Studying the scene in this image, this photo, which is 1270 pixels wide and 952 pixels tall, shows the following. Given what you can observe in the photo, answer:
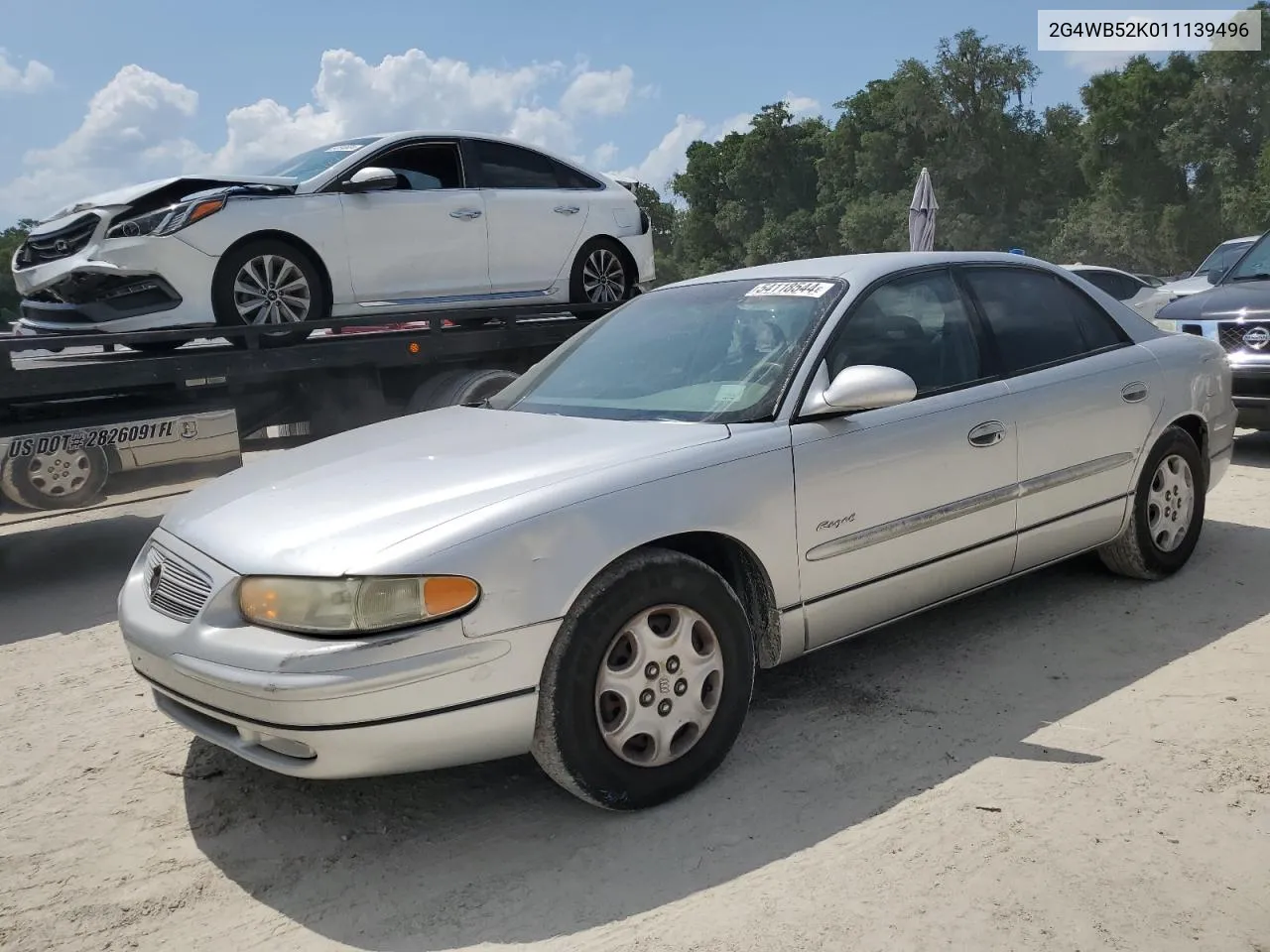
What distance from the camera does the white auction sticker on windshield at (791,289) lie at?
12.8 feet

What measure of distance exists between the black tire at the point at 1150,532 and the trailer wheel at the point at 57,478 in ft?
16.4

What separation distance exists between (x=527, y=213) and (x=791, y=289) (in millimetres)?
4137

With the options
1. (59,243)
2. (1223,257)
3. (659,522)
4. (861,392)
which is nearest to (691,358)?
(861,392)

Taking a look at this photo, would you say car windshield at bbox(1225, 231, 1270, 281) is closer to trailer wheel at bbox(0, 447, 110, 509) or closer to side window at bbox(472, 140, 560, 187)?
side window at bbox(472, 140, 560, 187)

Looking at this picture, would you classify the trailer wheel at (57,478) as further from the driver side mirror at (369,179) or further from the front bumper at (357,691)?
the front bumper at (357,691)

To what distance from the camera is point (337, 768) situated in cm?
275

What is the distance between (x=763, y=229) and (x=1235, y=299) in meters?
63.0

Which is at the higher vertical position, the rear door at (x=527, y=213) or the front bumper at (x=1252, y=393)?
the rear door at (x=527, y=213)

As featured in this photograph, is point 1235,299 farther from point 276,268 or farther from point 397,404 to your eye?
point 276,268

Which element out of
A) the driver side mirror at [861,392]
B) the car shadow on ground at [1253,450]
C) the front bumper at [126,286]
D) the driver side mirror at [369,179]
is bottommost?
the car shadow on ground at [1253,450]

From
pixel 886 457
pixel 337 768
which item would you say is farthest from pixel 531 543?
pixel 886 457

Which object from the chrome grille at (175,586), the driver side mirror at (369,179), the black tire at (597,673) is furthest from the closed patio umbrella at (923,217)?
the chrome grille at (175,586)

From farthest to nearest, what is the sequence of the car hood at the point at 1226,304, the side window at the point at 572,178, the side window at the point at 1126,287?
1. the side window at the point at 1126,287
2. the side window at the point at 572,178
3. the car hood at the point at 1226,304

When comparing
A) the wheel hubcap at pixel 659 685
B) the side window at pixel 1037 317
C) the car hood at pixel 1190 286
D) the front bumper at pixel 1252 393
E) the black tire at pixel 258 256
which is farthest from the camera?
the car hood at pixel 1190 286
